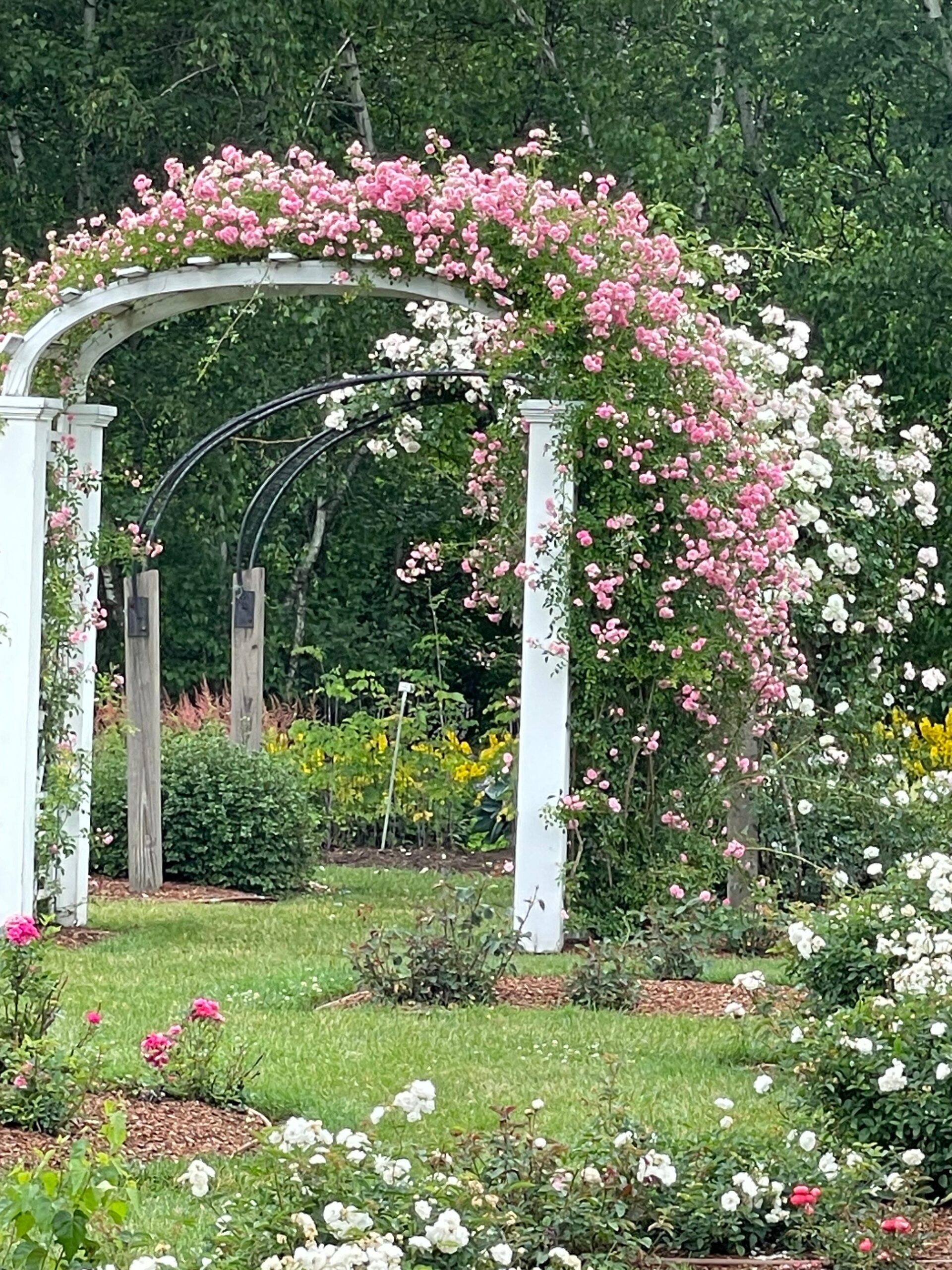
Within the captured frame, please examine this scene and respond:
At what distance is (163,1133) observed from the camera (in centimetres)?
507

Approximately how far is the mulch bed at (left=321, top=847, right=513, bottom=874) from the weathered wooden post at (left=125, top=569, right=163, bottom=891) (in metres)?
2.33

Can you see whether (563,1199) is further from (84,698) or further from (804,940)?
(84,698)

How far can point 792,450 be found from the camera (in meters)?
10.2

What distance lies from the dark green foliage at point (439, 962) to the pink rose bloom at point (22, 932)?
1.98 meters

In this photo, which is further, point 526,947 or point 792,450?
point 792,450

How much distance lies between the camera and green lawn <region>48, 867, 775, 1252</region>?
545 cm

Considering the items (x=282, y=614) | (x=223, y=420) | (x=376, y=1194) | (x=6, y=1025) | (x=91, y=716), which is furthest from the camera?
(x=282, y=614)

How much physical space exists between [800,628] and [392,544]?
8.43m

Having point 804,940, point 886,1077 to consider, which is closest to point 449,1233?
point 886,1077

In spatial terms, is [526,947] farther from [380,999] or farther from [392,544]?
[392,544]

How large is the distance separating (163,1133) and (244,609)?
7.01 m

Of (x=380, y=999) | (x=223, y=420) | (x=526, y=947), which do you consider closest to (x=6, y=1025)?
(x=380, y=999)

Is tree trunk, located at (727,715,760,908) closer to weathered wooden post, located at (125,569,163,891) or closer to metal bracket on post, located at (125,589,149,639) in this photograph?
weathered wooden post, located at (125,569,163,891)

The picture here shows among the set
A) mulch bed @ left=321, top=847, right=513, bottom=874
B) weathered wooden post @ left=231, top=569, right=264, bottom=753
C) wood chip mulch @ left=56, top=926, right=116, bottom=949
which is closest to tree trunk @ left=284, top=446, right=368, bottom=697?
mulch bed @ left=321, top=847, right=513, bottom=874
